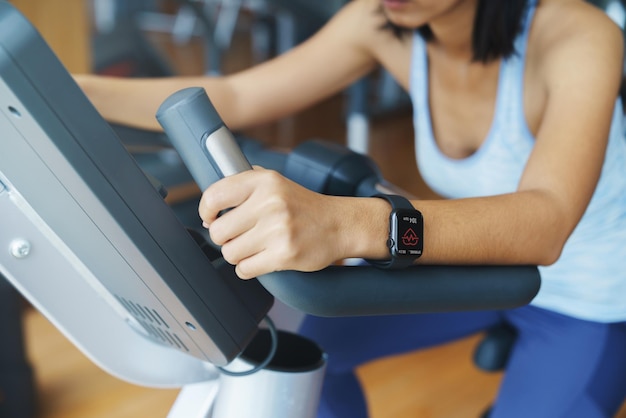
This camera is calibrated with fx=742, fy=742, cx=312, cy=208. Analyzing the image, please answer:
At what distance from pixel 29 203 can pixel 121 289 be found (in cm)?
12

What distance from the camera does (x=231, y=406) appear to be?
80 cm

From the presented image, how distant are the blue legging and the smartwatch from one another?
1.72 feet

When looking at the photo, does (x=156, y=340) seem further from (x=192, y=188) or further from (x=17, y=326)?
(x=192, y=188)

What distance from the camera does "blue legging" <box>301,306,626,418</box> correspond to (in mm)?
1144

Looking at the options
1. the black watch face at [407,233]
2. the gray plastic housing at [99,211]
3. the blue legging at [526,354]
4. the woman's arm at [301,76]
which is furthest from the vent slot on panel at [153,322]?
the woman's arm at [301,76]

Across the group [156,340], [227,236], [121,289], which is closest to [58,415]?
[156,340]

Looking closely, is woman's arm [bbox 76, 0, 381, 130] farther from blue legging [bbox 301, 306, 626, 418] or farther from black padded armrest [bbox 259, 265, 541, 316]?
black padded armrest [bbox 259, 265, 541, 316]

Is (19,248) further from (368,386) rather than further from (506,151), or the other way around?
(368,386)

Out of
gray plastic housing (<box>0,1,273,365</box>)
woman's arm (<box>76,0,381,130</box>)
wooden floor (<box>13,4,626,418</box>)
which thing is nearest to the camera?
gray plastic housing (<box>0,1,273,365</box>)

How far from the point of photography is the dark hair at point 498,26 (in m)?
1.11

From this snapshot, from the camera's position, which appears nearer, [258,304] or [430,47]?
[258,304]

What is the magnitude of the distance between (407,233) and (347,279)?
0.22 ft

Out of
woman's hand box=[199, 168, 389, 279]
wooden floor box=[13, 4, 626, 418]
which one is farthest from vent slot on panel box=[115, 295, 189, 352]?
wooden floor box=[13, 4, 626, 418]

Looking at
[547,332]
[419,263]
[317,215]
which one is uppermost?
[317,215]
